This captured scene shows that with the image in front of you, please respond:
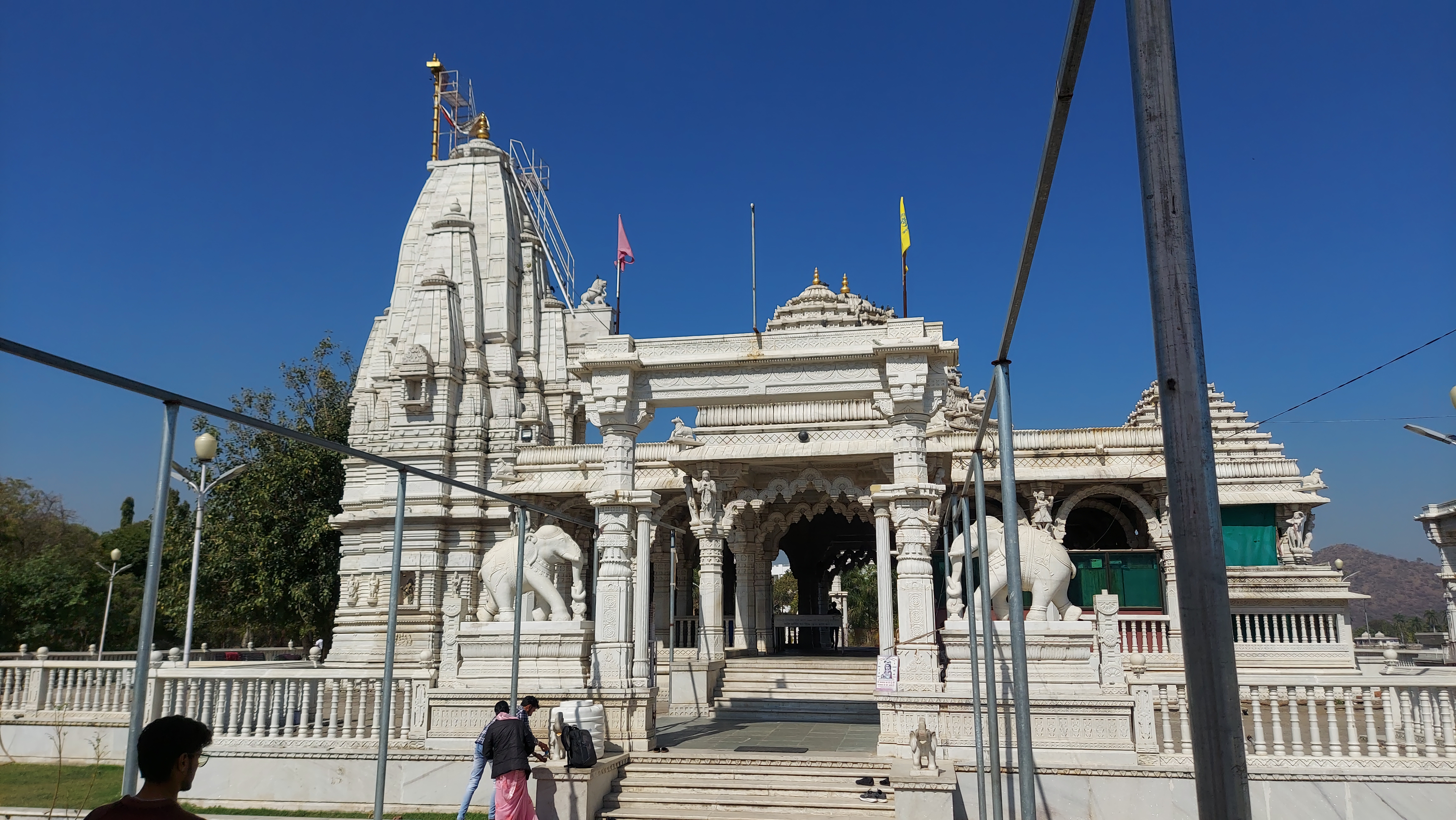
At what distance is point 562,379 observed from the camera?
3120 cm

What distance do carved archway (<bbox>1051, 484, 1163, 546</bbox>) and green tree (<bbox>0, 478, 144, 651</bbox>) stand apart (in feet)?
80.2

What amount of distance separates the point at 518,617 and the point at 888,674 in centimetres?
441

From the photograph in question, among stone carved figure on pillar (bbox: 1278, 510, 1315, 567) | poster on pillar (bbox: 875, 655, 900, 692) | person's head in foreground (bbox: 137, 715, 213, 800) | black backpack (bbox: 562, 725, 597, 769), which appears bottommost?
black backpack (bbox: 562, 725, 597, 769)

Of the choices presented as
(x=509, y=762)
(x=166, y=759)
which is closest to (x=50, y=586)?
(x=509, y=762)

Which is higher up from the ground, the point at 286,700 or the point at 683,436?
the point at 683,436

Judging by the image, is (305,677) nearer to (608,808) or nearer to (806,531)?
(608,808)

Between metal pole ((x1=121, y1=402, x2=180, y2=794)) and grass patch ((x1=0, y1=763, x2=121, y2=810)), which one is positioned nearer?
metal pole ((x1=121, y1=402, x2=180, y2=794))

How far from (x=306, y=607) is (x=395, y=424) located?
20.3ft

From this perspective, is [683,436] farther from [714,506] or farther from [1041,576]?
[1041,576]

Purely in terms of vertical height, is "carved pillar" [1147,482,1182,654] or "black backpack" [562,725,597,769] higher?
"carved pillar" [1147,482,1182,654]

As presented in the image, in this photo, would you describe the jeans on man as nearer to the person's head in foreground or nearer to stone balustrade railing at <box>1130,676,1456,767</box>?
the person's head in foreground

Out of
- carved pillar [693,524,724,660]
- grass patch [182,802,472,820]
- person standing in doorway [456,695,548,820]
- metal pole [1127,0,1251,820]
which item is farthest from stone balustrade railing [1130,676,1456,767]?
carved pillar [693,524,724,660]

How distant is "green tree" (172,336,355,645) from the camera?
2764cm

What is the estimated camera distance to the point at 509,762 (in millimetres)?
8844
